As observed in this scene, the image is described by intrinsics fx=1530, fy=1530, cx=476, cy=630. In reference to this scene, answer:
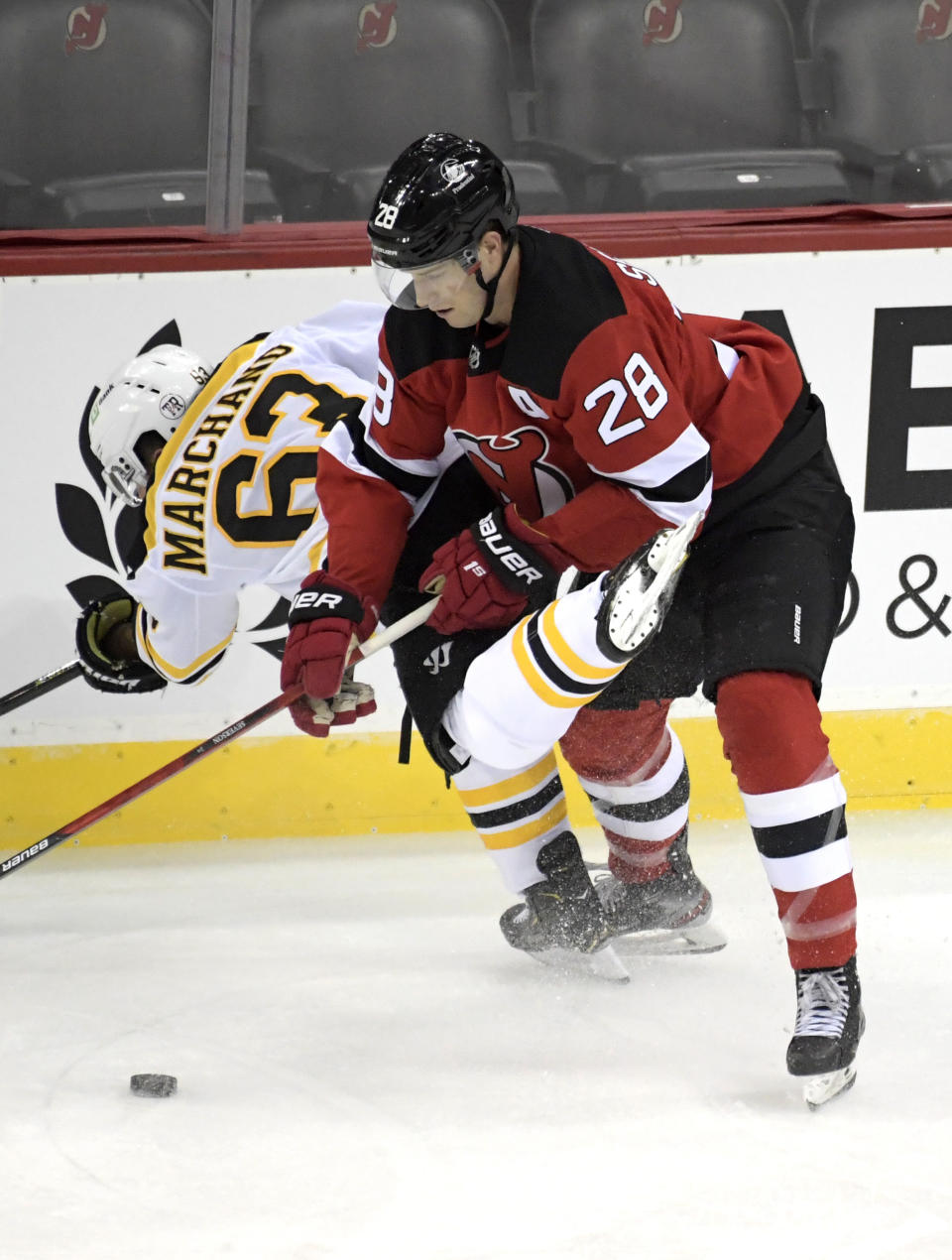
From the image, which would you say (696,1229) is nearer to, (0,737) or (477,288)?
(477,288)

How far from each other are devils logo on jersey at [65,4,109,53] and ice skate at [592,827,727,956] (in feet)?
6.14

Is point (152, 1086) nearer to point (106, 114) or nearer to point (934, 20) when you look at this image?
point (106, 114)

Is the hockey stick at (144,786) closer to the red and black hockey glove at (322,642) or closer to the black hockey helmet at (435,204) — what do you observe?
the red and black hockey glove at (322,642)

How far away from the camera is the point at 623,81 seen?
9.84ft

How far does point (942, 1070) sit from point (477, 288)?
113cm

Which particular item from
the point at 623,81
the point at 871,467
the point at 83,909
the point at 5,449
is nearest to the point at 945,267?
the point at 871,467

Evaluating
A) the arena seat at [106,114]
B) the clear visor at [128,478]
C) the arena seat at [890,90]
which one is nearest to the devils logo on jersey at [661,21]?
the arena seat at [890,90]

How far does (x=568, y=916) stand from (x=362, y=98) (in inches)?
65.1

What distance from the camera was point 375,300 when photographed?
9.49ft

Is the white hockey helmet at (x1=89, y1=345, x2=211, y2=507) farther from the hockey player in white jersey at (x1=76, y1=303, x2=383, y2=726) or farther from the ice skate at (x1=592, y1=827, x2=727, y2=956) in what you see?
the ice skate at (x1=592, y1=827, x2=727, y2=956)

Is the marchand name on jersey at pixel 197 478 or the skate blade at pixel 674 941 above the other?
the marchand name on jersey at pixel 197 478

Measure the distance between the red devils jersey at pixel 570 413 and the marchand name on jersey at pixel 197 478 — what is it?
333 mm

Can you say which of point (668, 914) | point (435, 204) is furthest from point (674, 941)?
point (435, 204)

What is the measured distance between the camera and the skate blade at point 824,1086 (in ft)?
5.92
